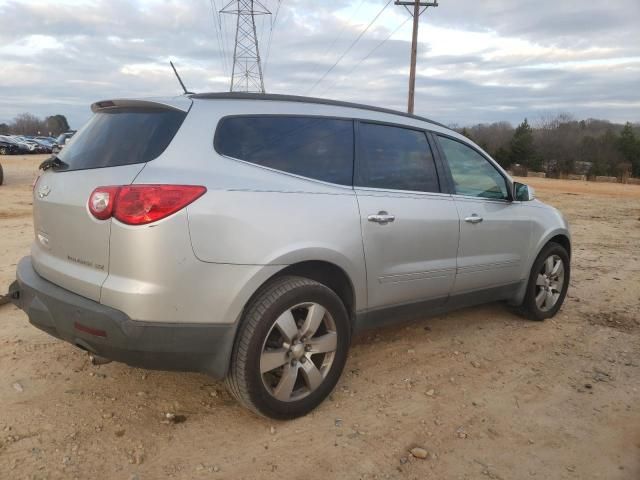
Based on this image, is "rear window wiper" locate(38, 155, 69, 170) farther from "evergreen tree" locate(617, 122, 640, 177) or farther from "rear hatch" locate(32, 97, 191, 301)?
"evergreen tree" locate(617, 122, 640, 177)

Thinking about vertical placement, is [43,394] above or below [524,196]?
below

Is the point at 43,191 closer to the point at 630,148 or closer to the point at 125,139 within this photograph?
the point at 125,139

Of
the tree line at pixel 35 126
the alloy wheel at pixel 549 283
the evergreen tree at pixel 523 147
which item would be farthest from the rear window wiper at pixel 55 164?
the tree line at pixel 35 126

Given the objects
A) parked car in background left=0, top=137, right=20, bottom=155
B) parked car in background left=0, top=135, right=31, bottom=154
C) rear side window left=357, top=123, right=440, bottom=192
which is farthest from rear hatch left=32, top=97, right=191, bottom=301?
parked car in background left=0, top=135, right=31, bottom=154

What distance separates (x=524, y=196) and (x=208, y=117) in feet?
9.73

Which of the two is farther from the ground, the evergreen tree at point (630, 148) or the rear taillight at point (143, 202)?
the evergreen tree at point (630, 148)

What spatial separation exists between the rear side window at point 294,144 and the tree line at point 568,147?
39623 mm

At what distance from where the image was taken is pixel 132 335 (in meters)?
2.56

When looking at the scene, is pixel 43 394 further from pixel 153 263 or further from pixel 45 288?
pixel 153 263

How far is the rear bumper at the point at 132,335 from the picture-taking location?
8.46 ft

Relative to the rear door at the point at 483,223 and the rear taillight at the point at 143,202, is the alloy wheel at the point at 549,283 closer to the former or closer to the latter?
the rear door at the point at 483,223

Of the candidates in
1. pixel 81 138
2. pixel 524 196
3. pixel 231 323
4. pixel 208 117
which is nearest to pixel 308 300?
pixel 231 323

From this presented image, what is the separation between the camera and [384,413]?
3234 mm

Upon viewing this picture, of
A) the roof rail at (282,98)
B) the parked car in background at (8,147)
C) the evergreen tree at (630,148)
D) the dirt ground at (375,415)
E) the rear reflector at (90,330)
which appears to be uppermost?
the evergreen tree at (630,148)
